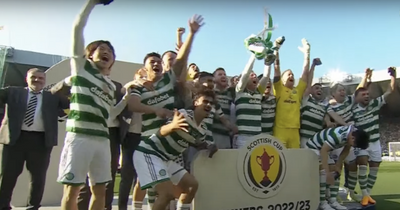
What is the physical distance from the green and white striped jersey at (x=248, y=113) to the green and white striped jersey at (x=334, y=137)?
0.83 meters

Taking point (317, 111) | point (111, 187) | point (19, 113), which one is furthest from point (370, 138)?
point (19, 113)

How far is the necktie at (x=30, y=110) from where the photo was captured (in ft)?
13.5

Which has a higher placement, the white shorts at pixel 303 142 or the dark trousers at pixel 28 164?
the white shorts at pixel 303 142

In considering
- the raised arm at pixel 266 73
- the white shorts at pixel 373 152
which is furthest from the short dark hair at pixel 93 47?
the white shorts at pixel 373 152

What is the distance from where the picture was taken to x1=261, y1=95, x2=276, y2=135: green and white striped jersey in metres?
5.17

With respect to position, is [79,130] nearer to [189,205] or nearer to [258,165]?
[189,205]

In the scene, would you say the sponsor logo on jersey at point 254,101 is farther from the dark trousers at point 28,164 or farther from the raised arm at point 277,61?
the dark trousers at point 28,164

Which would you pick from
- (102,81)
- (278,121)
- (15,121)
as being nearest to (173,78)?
(102,81)

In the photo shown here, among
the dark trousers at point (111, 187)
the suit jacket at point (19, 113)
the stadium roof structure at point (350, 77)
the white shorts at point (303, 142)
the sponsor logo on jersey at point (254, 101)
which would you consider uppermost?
the stadium roof structure at point (350, 77)

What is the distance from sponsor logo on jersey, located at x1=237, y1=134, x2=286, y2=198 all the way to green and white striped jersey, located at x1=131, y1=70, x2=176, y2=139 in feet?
3.66

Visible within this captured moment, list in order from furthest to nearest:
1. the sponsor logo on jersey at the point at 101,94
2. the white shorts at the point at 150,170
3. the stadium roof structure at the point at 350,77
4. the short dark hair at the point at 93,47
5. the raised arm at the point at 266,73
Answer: the stadium roof structure at the point at 350,77 < the raised arm at the point at 266,73 < the white shorts at the point at 150,170 < the short dark hair at the point at 93,47 < the sponsor logo on jersey at the point at 101,94

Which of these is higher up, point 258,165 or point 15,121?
point 15,121

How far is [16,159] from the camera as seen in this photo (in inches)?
156

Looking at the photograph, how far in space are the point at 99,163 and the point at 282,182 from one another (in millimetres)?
2415
